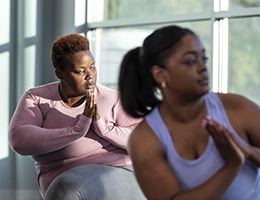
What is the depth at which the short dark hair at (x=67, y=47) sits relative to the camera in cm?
228

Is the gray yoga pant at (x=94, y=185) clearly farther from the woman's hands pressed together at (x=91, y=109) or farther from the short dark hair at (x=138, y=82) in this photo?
the short dark hair at (x=138, y=82)

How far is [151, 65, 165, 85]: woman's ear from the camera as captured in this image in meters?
1.31

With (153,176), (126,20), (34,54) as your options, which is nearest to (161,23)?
(126,20)

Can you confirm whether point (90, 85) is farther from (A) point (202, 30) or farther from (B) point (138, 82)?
(A) point (202, 30)

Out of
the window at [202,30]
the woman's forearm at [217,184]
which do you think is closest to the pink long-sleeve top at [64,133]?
the woman's forearm at [217,184]

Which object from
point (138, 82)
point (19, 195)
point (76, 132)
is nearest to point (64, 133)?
point (76, 132)

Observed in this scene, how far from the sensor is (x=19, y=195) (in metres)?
3.76

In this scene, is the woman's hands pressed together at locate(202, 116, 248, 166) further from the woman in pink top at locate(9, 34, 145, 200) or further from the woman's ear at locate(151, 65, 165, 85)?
the woman in pink top at locate(9, 34, 145, 200)

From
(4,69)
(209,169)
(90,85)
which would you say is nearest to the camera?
(209,169)

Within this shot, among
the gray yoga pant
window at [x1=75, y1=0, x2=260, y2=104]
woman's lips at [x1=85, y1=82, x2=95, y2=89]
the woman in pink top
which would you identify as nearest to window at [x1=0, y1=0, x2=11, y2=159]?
window at [x1=75, y1=0, x2=260, y2=104]

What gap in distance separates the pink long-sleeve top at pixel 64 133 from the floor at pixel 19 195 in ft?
5.28

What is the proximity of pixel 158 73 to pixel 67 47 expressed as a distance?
3.57 feet

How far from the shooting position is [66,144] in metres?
2.12

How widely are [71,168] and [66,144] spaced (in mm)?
126
